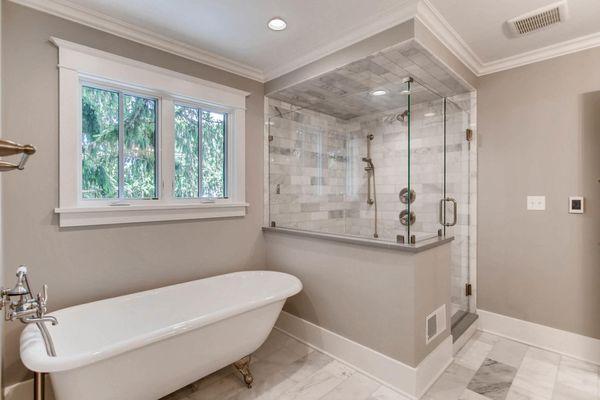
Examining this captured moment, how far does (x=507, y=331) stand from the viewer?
2.61m

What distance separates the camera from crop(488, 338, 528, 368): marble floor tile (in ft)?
7.31

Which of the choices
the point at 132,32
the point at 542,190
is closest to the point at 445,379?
the point at 542,190

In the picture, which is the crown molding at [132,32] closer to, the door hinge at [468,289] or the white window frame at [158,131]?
the white window frame at [158,131]

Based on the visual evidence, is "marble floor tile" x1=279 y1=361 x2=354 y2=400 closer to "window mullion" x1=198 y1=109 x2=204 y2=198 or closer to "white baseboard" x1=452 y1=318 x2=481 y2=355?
"white baseboard" x1=452 y1=318 x2=481 y2=355

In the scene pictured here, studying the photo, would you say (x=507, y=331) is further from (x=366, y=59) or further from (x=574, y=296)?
(x=366, y=59)

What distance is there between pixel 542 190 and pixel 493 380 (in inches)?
61.1

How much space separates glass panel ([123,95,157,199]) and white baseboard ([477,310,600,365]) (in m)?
3.20

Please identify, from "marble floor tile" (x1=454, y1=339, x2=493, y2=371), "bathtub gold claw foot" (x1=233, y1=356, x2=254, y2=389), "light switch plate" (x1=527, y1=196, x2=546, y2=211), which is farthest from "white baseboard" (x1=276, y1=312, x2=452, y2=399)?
"light switch plate" (x1=527, y1=196, x2=546, y2=211)

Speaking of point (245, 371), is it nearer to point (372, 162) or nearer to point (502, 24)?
point (372, 162)

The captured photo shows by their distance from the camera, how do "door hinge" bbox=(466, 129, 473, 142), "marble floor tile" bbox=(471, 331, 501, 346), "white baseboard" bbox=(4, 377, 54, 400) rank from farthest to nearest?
"door hinge" bbox=(466, 129, 473, 142) < "marble floor tile" bbox=(471, 331, 501, 346) < "white baseboard" bbox=(4, 377, 54, 400)

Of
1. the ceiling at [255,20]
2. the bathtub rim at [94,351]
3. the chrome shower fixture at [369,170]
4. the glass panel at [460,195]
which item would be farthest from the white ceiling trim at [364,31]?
the bathtub rim at [94,351]

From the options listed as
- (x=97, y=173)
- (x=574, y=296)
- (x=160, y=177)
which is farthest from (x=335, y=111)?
(x=574, y=296)

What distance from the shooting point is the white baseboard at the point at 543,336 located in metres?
2.23

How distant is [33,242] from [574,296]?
385 centimetres
